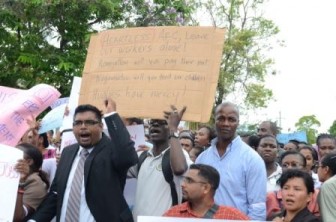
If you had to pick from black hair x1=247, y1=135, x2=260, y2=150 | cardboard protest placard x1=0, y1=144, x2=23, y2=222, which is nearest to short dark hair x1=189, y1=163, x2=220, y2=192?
cardboard protest placard x1=0, y1=144, x2=23, y2=222

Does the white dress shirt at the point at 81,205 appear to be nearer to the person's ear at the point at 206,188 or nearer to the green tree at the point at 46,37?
the person's ear at the point at 206,188

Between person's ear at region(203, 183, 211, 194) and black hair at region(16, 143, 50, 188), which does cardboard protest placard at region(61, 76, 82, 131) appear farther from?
person's ear at region(203, 183, 211, 194)

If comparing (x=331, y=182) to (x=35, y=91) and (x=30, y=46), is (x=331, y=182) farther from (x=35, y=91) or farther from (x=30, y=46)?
(x=30, y=46)

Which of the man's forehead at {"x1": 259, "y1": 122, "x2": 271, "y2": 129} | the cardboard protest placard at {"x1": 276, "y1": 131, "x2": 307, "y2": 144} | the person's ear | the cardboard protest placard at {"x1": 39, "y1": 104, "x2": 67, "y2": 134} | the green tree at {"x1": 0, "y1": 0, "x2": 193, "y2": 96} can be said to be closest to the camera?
the person's ear

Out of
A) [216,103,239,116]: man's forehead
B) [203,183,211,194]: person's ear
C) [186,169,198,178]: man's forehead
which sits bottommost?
[203,183,211,194]: person's ear

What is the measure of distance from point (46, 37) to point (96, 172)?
11.2 m

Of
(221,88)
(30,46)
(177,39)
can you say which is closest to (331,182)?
(177,39)

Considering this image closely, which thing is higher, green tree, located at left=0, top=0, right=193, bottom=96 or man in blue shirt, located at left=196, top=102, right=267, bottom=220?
green tree, located at left=0, top=0, right=193, bottom=96

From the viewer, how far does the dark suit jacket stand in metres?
4.82

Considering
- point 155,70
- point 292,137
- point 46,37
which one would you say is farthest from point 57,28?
point 155,70

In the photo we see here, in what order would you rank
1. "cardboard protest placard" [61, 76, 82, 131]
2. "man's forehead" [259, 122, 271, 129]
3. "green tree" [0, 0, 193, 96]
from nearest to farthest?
"cardboard protest placard" [61, 76, 82, 131] → "man's forehead" [259, 122, 271, 129] → "green tree" [0, 0, 193, 96]

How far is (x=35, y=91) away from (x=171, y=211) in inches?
69.8

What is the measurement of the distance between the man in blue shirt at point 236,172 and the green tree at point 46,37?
9.77m

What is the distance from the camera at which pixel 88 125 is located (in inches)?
197
